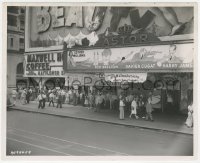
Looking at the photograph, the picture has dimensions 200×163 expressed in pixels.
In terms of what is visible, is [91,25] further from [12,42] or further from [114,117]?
[114,117]

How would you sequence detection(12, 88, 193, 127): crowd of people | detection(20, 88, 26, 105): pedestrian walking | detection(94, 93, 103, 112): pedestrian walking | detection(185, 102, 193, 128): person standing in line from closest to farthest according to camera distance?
detection(185, 102, 193, 128): person standing in line, detection(12, 88, 193, 127): crowd of people, detection(94, 93, 103, 112): pedestrian walking, detection(20, 88, 26, 105): pedestrian walking

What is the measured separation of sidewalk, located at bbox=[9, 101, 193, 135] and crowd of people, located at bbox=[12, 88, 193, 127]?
16.3 inches

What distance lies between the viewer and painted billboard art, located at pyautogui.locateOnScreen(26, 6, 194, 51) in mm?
15164

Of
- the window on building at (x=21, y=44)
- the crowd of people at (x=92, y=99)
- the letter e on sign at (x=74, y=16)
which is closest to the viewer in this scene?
the letter e on sign at (x=74, y=16)

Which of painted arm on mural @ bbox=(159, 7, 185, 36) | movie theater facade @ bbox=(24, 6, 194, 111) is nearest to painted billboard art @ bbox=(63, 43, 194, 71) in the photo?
movie theater facade @ bbox=(24, 6, 194, 111)

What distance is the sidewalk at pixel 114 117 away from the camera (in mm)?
14961

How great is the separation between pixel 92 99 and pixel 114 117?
3153 mm

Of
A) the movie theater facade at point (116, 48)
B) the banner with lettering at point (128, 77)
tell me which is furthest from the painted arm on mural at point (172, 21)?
the banner with lettering at point (128, 77)

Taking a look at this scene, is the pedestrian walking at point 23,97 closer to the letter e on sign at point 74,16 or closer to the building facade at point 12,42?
the building facade at point 12,42

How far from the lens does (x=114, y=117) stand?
17.7 meters

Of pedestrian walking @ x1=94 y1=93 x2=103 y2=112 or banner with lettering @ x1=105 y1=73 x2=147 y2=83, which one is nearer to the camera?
banner with lettering @ x1=105 y1=73 x2=147 y2=83

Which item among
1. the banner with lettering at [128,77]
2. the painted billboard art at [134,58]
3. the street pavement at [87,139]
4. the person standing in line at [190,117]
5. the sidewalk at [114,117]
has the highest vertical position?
the painted billboard art at [134,58]

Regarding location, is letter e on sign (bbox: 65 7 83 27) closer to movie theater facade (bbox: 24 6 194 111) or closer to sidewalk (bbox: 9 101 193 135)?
movie theater facade (bbox: 24 6 194 111)

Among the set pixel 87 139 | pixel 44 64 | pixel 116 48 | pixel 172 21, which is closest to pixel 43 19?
pixel 44 64
